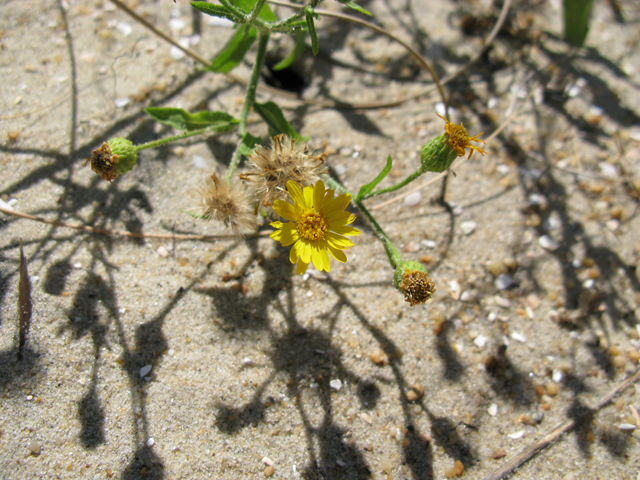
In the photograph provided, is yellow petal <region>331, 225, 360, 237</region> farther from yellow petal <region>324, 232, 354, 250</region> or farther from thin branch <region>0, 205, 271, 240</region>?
thin branch <region>0, 205, 271, 240</region>

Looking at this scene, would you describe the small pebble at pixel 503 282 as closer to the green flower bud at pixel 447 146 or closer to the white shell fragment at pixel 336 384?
the green flower bud at pixel 447 146

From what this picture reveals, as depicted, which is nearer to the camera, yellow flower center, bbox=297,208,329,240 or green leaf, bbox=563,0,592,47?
yellow flower center, bbox=297,208,329,240

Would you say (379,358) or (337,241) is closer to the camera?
(337,241)

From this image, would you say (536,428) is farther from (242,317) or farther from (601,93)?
(601,93)

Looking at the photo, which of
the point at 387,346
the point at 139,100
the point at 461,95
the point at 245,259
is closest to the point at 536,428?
the point at 387,346

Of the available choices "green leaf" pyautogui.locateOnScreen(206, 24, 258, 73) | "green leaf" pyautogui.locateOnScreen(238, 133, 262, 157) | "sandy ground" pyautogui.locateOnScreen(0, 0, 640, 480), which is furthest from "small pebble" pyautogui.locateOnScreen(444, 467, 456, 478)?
"green leaf" pyautogui.locateOnScreen(206, 24, 258, 73)

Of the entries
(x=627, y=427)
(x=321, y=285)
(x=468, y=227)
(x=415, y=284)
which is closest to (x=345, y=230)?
(x=415, y=284)

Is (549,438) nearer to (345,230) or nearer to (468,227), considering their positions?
(468,227)
